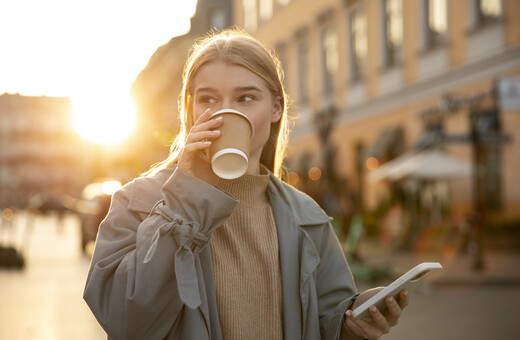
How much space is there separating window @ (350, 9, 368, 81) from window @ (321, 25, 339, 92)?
5.25ft

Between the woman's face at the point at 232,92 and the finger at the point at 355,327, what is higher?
the woman's face at the point at 232,92

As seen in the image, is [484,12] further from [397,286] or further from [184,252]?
[184,252]

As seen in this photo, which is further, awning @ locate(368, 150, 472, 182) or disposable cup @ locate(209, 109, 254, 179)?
awning @ locate(368, 150, 472, 182)

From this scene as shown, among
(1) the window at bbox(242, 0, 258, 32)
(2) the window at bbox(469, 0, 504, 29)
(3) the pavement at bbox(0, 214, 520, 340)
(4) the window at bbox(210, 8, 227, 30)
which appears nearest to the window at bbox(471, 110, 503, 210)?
(2) the window at bbox(469, 0, 504, 29)

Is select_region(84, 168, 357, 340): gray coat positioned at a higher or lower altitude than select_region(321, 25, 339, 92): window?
lower

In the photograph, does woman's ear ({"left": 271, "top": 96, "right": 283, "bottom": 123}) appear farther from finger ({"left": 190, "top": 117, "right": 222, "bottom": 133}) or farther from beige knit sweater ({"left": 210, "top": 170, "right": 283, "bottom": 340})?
finger ({"left": 190, "top": 117, "right": 222, "bottom": 133})

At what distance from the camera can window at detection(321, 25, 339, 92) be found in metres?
30.8

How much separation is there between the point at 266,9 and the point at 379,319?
39523 millimetres

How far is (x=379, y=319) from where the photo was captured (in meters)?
2.17

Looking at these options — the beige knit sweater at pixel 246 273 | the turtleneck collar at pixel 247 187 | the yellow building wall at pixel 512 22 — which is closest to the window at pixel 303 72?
the yellow building wall at pixel 512 22

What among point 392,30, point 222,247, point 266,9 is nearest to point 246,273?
point 222,247

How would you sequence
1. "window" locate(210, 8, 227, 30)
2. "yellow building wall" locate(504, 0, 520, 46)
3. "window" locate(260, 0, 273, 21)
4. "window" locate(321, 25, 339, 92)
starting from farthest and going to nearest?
"window" locate(260, 0, 273, 21), "window" locate(321, 25, 339, 92), "yellow building wall" locate(504, 0, 520, 46), "window" locate(210, 8, 227, 30)

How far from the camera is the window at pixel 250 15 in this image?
4325 cm

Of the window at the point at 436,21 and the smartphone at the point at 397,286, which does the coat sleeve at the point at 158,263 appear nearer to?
the smartphone at the point at 397,286
